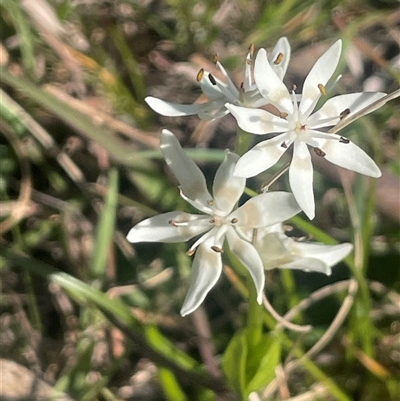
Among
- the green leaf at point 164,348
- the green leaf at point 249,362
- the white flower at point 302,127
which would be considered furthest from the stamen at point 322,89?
the green leaf at point 164,348

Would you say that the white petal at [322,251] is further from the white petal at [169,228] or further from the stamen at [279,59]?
the stamen at [279,59]

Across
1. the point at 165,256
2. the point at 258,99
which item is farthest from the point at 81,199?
the point at 258,99

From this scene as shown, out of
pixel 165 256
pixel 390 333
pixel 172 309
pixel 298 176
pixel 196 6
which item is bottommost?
pixel 390 333

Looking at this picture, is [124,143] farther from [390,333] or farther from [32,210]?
[390,333]

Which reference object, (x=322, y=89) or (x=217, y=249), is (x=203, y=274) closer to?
(x=217, y=249)

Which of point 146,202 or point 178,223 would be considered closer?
point 178,223

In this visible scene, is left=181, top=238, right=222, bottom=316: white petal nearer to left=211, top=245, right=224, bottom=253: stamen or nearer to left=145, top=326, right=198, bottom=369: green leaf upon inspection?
left=211, top=245, right=224, bottom=253: stamen

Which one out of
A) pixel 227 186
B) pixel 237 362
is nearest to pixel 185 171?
pixel 227 186
